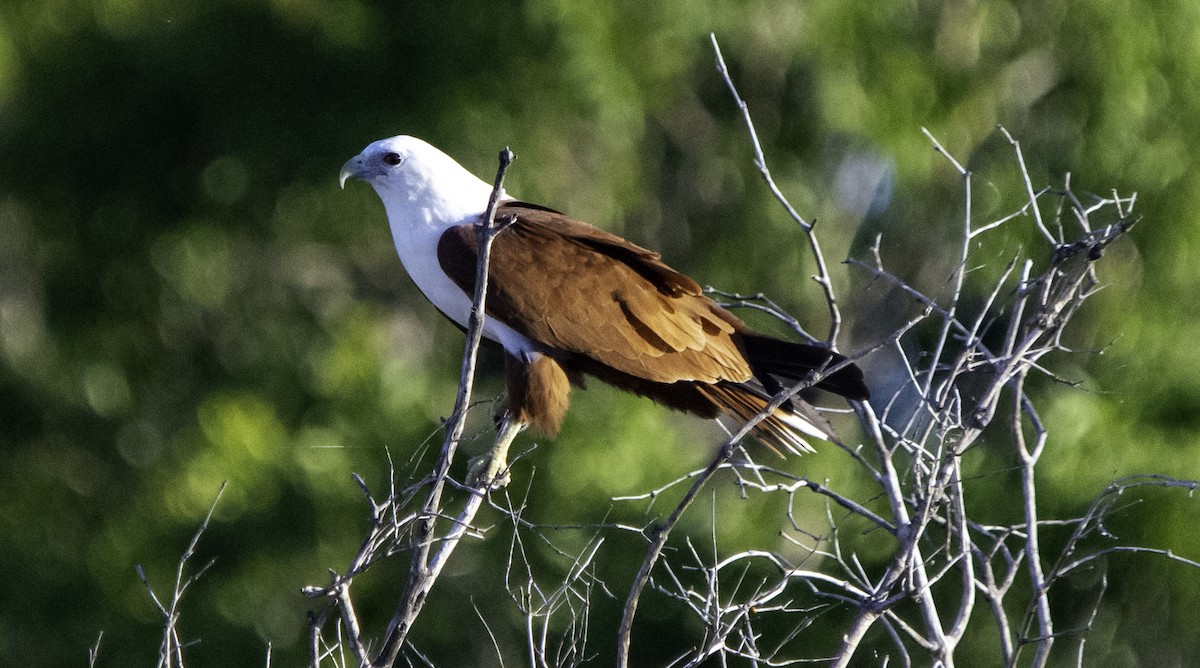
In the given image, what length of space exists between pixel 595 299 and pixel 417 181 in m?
0.62

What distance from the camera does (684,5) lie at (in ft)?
20.9

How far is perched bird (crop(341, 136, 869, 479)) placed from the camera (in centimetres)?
348

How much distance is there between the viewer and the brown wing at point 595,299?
3496 mm

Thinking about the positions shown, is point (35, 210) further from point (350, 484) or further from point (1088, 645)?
point (1088, 645)

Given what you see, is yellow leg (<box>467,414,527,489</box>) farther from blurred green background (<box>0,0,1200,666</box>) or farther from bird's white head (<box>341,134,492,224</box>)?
blurred green background (<box>0,0,1200,666</box>)

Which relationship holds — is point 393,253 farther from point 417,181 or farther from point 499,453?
point 499,453

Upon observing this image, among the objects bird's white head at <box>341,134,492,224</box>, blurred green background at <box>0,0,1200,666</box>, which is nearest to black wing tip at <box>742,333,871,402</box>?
bird's white head at <box>341,134,492,224</box>

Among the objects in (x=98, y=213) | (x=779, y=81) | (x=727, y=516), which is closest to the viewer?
(x=727, y=516)

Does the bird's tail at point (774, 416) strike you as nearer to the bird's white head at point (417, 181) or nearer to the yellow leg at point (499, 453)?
the yellow leg at point (499, 453)

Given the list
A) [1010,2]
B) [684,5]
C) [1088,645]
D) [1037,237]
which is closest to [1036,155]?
[1037,237]

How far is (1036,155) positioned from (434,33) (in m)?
3.20

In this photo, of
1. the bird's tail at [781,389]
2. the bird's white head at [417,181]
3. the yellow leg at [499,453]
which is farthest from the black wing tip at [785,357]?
the bird's white head at [417,181]

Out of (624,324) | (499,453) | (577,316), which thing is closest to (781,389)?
(624,324)

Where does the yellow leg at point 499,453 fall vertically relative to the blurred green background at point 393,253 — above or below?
above
